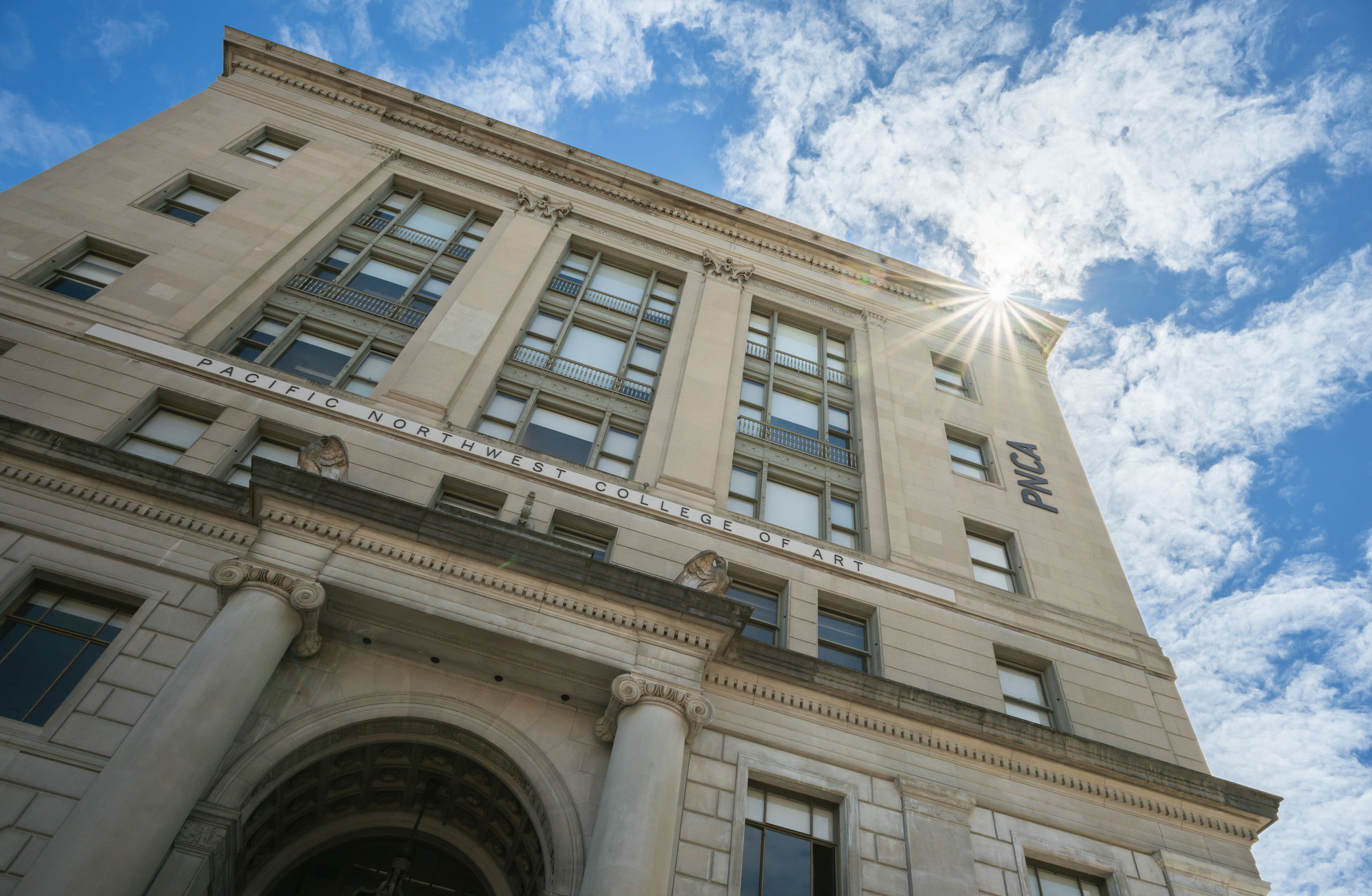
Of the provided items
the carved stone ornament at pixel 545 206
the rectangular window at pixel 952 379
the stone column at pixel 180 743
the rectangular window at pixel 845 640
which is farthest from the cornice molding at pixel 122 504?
the rectangular window at pixel 952 379

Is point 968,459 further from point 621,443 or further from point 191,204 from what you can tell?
point 191,204

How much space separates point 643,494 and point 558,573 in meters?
5.70

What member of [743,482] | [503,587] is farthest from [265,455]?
[743,482]

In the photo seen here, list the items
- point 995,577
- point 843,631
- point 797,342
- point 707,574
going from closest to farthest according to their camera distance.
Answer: point 707,574, point 843,631, point 995,577, point 797,342

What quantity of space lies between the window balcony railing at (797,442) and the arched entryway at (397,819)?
13469 millimetres

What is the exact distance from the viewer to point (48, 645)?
1588 cm

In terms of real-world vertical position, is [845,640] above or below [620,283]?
below

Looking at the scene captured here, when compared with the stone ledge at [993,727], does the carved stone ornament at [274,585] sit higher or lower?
lower

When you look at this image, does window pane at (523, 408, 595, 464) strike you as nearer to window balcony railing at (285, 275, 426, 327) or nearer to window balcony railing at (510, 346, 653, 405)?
window balcony railing at (510, 346, 653, 405)

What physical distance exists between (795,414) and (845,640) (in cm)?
965

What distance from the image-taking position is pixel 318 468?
17.8 meters

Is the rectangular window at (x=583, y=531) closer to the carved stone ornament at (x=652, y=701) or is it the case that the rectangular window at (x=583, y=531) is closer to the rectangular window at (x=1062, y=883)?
the carved stone ornament at (x=652, y=701)

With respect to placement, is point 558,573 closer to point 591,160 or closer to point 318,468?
point 318,468

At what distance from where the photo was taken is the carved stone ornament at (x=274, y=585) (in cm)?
1552
